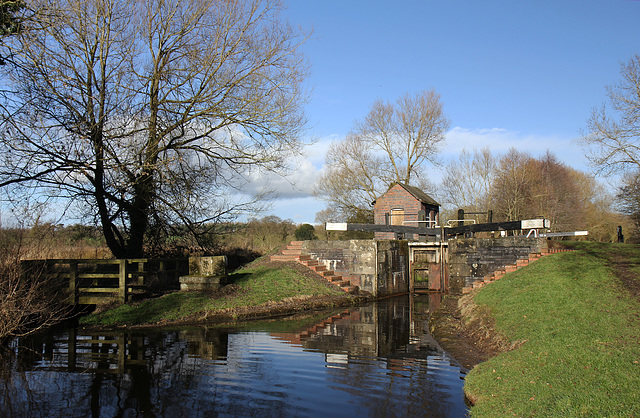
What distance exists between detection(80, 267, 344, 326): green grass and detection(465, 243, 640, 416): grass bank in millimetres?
6744

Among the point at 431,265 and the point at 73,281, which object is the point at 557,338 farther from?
the point at 431,265

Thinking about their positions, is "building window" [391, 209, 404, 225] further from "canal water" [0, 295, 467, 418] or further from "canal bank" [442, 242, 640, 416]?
"canal water" [0, 295, 467, 418]

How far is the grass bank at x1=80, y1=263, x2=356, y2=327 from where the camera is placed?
40.5ft

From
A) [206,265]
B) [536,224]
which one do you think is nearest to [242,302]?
[206,265]

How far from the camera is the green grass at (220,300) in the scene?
12219mm

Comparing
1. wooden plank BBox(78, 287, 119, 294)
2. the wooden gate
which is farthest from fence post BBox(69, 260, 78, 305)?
the wooden gate

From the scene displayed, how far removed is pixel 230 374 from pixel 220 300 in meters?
6.63

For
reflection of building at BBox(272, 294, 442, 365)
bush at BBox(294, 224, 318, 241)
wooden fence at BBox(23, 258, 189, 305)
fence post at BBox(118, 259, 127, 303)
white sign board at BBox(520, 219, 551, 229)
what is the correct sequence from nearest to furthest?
1. reflection of building at BBox(272, 294, 442, 365)
2. wooden fence at BBox(23, 258, 189, 305)
3. fence post at BBox(118, 259, 127, 303)
4. white sign board at BBox(520, 219, 551, 229)
5. bush at BBox(294, 224, 318, 241)

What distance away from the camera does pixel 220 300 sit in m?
14.1

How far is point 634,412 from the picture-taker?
462cm

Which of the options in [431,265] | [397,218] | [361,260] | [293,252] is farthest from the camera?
[397,218]

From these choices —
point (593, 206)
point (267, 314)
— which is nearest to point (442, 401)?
point (267, 314)

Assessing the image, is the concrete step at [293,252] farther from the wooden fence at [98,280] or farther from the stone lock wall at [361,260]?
the wooden fence at [98,280]

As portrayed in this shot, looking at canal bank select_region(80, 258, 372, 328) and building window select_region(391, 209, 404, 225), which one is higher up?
building window select_region(391, 209, 404, 225)
